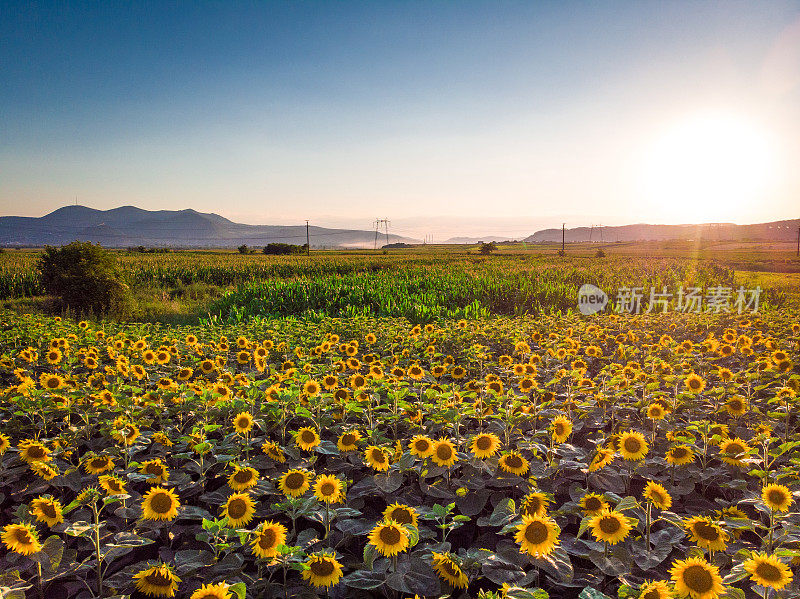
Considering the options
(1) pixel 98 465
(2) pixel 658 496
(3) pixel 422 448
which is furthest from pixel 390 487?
(1) pixel 98 465

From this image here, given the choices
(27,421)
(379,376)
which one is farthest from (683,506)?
(27,421)

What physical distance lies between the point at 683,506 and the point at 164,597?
3.14m

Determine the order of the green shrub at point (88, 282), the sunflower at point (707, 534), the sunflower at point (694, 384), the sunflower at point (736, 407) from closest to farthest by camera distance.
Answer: the sunflower at point (707, 534) → the sunflower at point (736, 407) → the sunflower at point (694, 384) → the green shrub at point (88, 282)

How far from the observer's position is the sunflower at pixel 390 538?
1.99m

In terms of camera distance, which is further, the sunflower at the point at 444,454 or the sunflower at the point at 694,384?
the sunflower at the point at 694,384

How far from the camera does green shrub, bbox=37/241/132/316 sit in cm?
1425

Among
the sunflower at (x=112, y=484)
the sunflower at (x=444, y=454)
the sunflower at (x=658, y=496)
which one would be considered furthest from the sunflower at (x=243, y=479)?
the sunflower at (x=658, y=496)

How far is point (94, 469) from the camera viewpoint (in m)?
2.84

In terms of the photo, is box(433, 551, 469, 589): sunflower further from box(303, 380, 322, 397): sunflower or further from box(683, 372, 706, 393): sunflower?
box(683, 372, 706, 393): sunflower

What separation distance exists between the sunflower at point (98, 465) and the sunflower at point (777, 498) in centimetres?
379

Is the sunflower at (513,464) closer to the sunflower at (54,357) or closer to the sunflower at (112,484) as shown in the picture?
the sunflower at (112,484)

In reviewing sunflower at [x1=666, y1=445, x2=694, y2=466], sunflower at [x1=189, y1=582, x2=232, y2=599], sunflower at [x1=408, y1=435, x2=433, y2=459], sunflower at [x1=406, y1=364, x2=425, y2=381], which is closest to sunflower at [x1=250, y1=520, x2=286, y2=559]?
sunflower at [x1=189, y1=582, x2=232, y2=599]

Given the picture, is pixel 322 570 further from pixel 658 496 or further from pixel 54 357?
pixel 54 357

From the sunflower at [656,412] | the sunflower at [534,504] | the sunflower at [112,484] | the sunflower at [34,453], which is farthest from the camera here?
the sunflower at [656,412]
